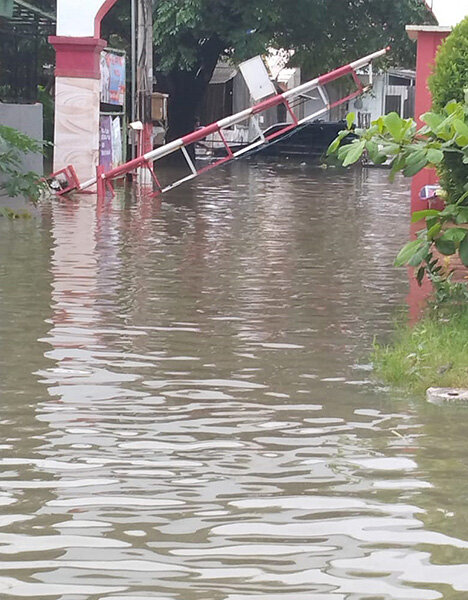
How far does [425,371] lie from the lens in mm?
7812

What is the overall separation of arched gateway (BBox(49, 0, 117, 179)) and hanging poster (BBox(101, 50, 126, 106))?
68.4 inches

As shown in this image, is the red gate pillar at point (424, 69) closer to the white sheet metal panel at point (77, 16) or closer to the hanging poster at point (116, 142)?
the white sheet metal panel at point (77, 16)

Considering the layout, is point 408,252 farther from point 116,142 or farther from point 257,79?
point 116,142

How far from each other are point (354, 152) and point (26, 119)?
14.5 meters

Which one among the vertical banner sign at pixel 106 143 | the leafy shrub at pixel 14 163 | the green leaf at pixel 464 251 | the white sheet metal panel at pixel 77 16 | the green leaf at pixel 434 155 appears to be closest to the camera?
the green leaf at pixel 434 155

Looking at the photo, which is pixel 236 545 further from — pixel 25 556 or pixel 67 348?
pixel 67 348

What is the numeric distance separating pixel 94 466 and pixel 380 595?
1.94 meters

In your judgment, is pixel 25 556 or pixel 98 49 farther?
pixel 98 49

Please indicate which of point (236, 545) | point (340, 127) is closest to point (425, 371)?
point (236, 545)

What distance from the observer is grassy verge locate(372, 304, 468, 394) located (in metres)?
7.67

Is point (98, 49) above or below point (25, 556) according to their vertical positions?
above

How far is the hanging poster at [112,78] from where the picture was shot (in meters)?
26.7

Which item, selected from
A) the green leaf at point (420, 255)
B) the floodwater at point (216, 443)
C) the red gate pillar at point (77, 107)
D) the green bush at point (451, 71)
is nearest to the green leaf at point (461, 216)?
the green leaf at point (420, 255)

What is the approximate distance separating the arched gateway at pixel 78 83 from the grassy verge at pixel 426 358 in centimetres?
1604
